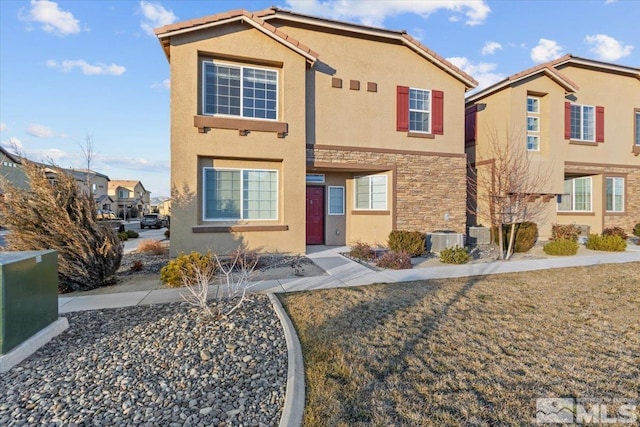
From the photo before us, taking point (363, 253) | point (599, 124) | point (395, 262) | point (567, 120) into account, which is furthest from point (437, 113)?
point (599, 124)

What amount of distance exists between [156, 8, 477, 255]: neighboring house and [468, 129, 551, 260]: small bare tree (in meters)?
1.56

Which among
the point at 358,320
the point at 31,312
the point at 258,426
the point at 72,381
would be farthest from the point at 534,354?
the point at 31,312

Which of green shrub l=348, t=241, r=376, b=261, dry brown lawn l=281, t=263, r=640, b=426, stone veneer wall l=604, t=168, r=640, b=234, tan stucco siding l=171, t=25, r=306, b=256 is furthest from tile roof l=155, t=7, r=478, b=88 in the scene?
stone veneer wall l=604, t=168, r=640, b=234

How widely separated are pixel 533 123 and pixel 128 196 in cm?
7505

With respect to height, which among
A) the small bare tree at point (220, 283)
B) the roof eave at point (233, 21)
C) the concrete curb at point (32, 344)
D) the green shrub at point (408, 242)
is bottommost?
the concrete curb at point (32, 344)

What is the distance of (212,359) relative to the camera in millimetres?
3918

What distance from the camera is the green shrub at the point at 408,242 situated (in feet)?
37.2

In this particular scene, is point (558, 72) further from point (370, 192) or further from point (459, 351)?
point (459, 351)

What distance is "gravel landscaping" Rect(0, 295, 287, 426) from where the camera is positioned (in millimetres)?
2959

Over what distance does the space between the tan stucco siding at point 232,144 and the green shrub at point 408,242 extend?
346 cm

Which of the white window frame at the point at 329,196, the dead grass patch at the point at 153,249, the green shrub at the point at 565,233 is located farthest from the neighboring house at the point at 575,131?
the dead grass patch at the point at 153,249

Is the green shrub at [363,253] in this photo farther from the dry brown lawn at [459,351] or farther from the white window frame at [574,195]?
the white window frame at [574,195]

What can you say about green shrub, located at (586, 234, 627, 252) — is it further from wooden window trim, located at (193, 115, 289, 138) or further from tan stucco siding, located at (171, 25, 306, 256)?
wooden window trim, located at (193, 115, 289, 138)

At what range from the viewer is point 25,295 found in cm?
418
